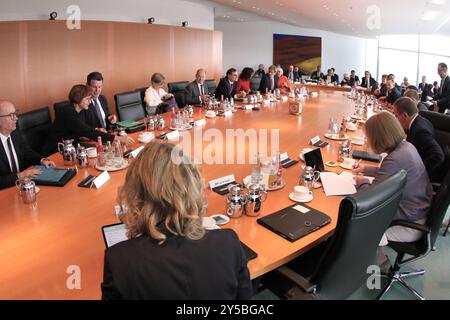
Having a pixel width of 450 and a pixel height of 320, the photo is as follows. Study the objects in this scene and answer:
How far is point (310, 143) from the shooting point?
3.18 m

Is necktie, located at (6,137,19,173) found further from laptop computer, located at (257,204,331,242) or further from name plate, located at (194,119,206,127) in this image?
laptop computer, located at (257,204,331,242)

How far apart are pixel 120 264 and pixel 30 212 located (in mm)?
1087

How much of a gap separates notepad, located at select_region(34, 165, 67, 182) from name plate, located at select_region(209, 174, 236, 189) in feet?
3.11

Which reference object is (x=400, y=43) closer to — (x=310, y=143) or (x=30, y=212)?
(x=310, y=143)

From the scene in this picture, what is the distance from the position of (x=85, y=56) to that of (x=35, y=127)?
2659 millimetres

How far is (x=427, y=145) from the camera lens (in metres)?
2.71

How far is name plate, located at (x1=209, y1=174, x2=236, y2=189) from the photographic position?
2177mm

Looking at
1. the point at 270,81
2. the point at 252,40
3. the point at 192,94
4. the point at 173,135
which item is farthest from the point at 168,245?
the point at 252,40

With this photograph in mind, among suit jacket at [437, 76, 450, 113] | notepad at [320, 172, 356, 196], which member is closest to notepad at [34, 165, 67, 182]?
notepad at [320, 172, 356, 196]

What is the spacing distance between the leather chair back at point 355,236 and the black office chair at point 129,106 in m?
3.49

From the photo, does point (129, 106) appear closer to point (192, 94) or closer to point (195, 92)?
point (192, 94)

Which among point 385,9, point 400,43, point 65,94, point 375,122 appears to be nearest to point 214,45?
point 385,9

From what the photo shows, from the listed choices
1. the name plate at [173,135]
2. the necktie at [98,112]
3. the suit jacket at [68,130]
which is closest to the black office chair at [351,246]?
the name plate at [173,135]

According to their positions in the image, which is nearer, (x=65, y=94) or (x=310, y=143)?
(x=310, y=143)
